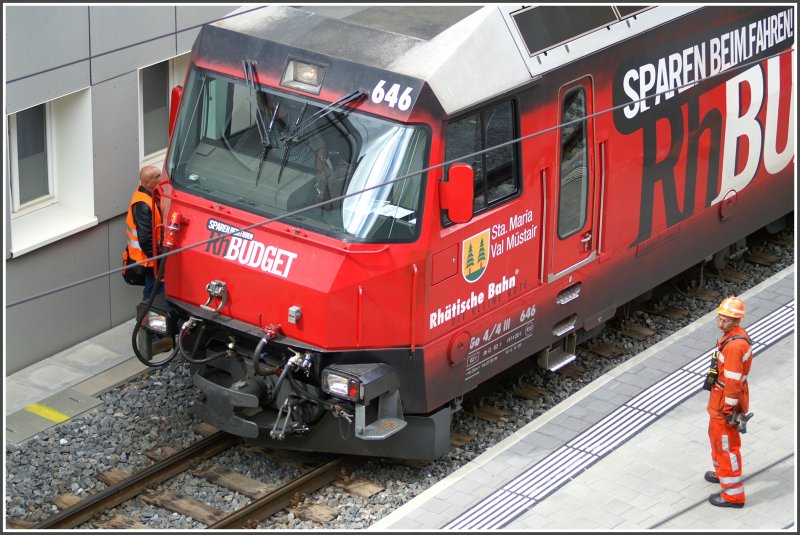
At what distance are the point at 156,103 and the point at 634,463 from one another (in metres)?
5.49

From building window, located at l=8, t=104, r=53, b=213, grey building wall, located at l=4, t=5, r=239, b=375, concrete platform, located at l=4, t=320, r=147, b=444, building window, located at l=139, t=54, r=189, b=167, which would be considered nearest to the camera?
concrete platform, located at l=4, t=320, r=147, b=444

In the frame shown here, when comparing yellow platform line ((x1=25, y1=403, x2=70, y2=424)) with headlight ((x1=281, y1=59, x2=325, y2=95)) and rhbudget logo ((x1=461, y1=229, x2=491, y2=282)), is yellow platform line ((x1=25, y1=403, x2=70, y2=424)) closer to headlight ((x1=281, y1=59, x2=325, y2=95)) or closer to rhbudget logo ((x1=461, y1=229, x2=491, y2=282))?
headlight ((x1=281, y1=59, x2=325, y2=95))

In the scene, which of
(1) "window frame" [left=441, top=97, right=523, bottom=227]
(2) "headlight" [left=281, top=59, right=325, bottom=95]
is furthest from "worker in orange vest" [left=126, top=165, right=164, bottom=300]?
(1) "window frame" [left=441, top=97, right=523, bottom=227]

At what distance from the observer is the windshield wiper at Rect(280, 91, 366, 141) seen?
971 cm

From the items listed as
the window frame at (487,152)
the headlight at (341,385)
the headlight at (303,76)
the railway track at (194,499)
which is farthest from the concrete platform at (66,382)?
the window frame at (487,152)

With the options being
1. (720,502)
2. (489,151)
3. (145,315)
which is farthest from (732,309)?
(145,315)

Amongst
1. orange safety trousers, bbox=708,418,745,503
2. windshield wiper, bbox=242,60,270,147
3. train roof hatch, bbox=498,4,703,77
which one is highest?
train roof hatch, bbox=498,4,703,77

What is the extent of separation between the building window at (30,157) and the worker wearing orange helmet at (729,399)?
590 cm

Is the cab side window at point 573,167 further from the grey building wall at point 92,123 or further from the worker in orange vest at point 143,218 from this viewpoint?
the grey building wall at point 92,123

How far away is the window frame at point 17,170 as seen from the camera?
12000 millimetres

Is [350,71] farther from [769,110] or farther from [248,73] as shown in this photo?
[769,110]

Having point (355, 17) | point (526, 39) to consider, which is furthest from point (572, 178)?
point (355, 17)

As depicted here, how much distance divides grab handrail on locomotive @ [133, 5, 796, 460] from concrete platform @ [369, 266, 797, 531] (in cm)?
52

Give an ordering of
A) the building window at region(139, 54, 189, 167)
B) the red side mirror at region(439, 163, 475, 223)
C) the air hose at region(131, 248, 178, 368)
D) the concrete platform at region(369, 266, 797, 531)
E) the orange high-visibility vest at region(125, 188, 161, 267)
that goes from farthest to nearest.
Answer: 1. the building window at region(139, 54, 189, 167)
2. the orange high-visibility vest at region(125, 188, 161, 267)
3. the air hose at region(131, 248, 178, 368)
4. the concrete platform at region(369, 266, 797, 531)
5. the red side mirror at region(439, 163, 475, 223)
